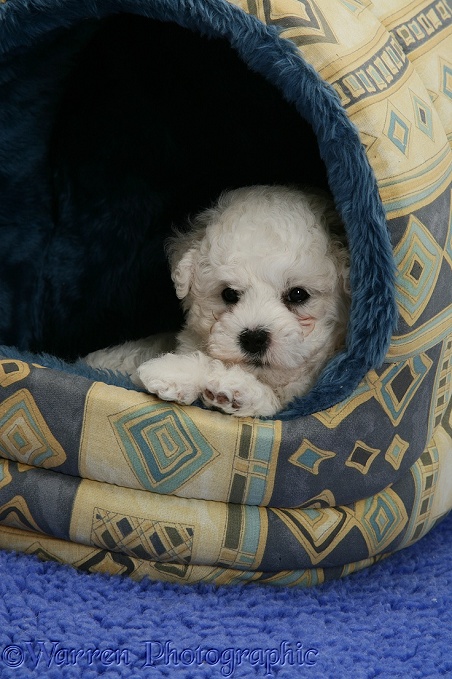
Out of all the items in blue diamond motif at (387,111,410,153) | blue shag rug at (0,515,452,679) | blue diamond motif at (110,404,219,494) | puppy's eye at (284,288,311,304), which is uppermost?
blue diamond motif at (387,111,410,153)

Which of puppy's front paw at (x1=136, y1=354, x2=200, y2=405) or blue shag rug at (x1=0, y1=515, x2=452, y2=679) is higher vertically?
puppy's front paw at (x1=136, y1=354, x2=200, y2=405)

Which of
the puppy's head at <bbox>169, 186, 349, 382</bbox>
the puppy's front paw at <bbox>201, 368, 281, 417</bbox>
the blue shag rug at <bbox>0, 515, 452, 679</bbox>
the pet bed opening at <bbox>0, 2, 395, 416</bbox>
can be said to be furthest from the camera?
the pet bed opening at <bbox>0, 2, 395, 416</bbox>

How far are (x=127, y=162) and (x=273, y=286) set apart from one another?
880mm

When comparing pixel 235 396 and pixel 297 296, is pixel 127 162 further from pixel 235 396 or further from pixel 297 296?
pixel 235 396

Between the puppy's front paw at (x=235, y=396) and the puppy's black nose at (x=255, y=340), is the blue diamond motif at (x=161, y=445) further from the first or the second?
the puppy's black nose at (x=255, y=340)

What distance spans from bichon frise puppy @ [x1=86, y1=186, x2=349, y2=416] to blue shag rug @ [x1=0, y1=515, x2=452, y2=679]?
49cm

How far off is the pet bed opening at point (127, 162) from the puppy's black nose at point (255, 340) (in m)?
0.77

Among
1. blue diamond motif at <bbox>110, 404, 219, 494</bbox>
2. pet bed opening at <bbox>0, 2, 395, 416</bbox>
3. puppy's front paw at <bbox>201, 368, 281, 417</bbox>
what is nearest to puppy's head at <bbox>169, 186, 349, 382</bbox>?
puppy's front paw at <bbox>201, 368, 281, 417</bbox>

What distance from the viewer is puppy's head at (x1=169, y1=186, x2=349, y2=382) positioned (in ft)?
7.22

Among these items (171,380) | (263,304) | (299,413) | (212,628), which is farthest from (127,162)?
(212,628)

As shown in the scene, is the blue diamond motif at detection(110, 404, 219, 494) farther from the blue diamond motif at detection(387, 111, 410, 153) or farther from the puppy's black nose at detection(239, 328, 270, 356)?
the blue diamond motif at detection(387, 111, 410, 153)

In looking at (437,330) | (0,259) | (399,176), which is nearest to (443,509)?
(437,330)

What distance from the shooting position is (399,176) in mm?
1984

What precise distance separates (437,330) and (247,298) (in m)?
0.51
